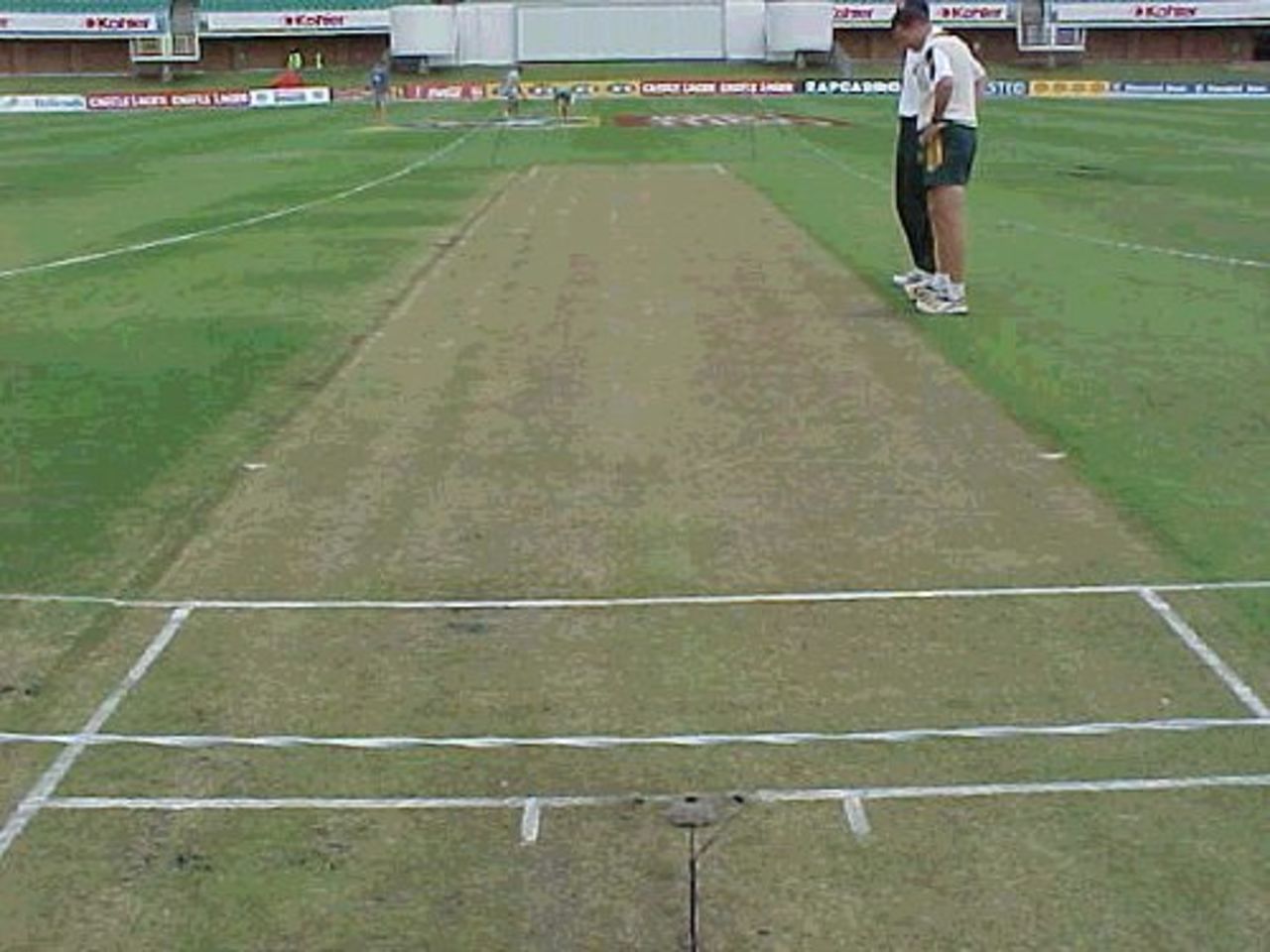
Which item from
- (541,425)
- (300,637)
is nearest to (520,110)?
(541,425)

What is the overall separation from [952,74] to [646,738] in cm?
813

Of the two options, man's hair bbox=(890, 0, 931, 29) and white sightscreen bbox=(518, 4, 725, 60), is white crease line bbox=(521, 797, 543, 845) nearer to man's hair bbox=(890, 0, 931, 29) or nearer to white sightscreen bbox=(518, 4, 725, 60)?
man's hair bbox=(890, 0, 931, 29)

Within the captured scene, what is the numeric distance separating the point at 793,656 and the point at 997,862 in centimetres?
148

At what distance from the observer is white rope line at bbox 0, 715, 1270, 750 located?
16.6 feet

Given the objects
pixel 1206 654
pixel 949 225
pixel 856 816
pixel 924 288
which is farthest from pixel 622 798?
pixel 924 288

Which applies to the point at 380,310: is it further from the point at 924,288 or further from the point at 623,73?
the point at 623,73

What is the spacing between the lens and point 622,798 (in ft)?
15.5

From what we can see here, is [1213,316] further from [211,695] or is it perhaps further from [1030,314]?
[211,695]

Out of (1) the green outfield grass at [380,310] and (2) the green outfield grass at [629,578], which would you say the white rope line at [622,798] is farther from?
(1) the green outfield grass at [380,310]

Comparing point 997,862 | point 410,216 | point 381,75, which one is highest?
point 381,75

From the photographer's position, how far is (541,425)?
9.09 meters

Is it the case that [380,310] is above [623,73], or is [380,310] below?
below

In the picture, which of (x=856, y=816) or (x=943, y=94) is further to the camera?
(x=943, y=94)

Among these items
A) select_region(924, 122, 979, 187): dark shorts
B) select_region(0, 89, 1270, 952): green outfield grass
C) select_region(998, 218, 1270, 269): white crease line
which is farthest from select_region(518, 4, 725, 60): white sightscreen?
select_region(924, 122, 979, 187): dark shorts
